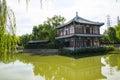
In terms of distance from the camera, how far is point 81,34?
91.7ft

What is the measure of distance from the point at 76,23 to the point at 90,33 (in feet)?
11.1

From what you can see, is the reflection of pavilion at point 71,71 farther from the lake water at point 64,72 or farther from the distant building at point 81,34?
the distant building at point 81,34

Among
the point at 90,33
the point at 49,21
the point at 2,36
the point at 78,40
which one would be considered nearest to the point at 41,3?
the point at 2,36

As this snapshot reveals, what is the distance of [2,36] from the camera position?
338 cm

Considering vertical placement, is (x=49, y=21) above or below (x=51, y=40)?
above

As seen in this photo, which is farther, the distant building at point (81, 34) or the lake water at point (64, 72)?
the distant building at point (81, 34)

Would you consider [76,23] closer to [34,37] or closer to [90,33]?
[90,33]

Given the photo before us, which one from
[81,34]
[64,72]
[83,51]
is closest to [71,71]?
[64,72]

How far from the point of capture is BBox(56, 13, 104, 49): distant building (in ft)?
90.8

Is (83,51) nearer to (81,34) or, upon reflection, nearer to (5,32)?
(81,34)

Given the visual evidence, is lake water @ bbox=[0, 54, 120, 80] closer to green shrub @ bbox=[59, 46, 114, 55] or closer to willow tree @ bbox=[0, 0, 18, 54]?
willow tree @ bbox=[0, 0, 18, 54]

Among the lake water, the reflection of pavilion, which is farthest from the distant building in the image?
the lake water

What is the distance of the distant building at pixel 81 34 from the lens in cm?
2766

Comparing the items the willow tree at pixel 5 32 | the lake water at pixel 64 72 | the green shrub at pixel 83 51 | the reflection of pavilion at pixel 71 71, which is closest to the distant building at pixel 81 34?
the green shrub at pixel 83 51
